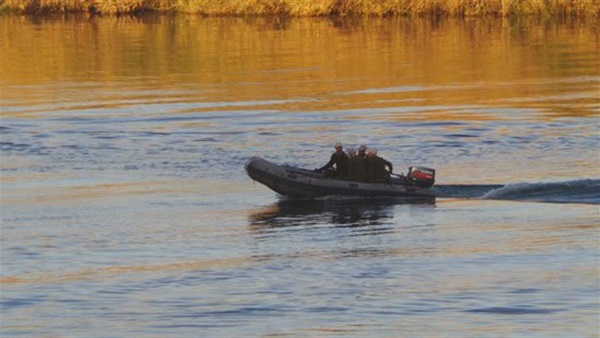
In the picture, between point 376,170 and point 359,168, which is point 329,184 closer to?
point 359,168

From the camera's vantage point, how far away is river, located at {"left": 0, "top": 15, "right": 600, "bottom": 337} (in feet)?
69.3

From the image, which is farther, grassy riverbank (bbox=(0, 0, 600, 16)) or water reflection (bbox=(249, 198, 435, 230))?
grassy riverbank (bbox=(0, 0, 600, 16))

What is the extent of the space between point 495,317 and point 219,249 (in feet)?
20.9

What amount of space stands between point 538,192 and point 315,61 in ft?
85.4

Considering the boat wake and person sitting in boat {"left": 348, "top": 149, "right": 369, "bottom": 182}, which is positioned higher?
person sitting in boat {"left": 348, "top": 149, "right": 369, "bottom": 182}

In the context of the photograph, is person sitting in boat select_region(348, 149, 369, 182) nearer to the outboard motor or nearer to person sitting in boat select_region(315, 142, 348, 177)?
person sitting in boat select_region(315, 142, 348, 177)

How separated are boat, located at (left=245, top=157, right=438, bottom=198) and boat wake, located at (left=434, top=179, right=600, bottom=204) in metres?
0.57

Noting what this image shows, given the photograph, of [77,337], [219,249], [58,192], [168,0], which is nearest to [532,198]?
[219,249]

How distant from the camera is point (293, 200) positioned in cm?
3012

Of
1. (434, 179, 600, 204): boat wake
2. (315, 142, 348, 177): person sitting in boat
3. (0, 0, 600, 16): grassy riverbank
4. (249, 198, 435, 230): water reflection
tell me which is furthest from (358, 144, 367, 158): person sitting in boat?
(0, 0, 600, 16): grassy riverbank

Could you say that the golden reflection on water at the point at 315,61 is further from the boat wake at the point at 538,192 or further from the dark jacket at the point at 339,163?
the dark jacket at the point at 339,163

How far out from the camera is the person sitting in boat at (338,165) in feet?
97.8

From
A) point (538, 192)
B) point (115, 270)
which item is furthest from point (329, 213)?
point (115, 270)

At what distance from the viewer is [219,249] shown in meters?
25.4
